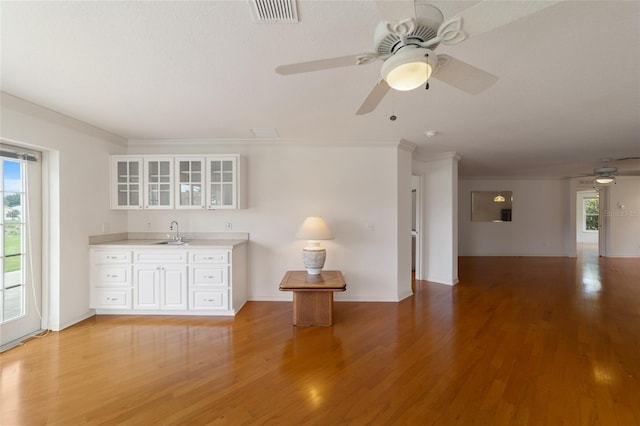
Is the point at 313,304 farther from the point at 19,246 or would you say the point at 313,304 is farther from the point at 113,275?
the point at 19,246

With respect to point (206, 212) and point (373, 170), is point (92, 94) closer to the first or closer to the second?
point (206, 212)

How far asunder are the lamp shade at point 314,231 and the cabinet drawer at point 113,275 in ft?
7.28

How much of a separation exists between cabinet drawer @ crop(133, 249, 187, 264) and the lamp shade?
1.48 meters

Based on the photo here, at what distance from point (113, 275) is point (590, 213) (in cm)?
1325

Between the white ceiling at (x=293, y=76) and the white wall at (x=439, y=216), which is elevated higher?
the white ceiling at (x=293, y=76)

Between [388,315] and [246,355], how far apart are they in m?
1.84

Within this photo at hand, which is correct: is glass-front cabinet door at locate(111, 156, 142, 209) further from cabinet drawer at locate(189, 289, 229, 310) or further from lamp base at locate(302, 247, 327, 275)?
lamp base at locate(302, 247, 327, 275)

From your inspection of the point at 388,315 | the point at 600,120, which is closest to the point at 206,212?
the point at 388,315

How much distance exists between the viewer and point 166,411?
1801 mm

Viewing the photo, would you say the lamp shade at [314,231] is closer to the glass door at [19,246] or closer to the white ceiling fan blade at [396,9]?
the white ceiling fan blade at [396,9]

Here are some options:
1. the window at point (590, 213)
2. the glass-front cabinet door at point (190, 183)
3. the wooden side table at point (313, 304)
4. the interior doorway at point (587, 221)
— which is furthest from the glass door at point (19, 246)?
the window at point (590, 213)

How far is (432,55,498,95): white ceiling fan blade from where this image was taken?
132 centimetres

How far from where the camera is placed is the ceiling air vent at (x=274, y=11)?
133 cm

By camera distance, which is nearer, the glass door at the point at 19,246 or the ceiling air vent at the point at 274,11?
the ceiling air vent at the point at 274,11
